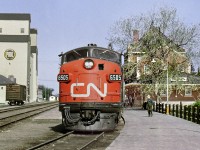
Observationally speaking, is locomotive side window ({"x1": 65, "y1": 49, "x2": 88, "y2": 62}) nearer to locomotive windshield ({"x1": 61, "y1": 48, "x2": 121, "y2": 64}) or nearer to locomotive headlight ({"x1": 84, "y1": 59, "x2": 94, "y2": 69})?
locomotive windshield ({"x1": 61, "y1": 48, "x2": 121, "y2": 64})

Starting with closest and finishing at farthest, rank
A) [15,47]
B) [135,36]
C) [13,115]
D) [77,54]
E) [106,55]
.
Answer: [77,54]
[106,55]
[13,115]
[135,36]
[15,47]

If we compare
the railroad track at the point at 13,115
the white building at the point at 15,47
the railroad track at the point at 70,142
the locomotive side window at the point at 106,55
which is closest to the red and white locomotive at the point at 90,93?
the locomotive side window at the point at 106,55

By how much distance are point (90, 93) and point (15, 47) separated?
96.3m

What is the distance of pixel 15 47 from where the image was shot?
111312mm

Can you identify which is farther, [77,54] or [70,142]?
[77,54]

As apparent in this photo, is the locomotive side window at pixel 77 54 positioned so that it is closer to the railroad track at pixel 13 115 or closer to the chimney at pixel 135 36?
the railroad track at pixel 13 115

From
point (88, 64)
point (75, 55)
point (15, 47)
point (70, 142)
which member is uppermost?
point (15, 47)

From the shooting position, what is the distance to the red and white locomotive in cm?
1772

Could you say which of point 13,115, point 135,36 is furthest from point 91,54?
point 135,36

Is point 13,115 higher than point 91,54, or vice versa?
point 91,54

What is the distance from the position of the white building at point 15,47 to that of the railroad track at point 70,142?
305ft

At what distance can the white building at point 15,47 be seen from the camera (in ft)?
358

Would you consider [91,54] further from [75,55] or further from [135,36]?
[135,36]

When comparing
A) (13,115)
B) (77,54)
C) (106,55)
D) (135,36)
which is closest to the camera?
(77,54)
